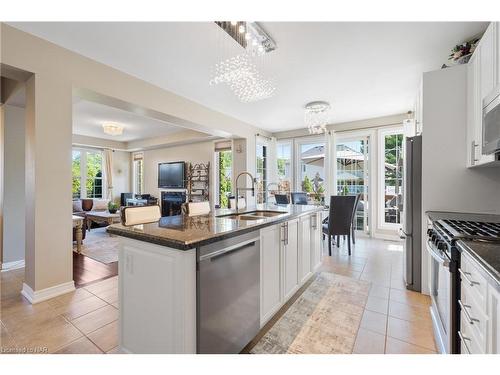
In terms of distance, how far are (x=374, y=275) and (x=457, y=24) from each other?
9.38 ft

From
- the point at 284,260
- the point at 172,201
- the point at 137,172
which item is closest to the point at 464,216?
the point at 284,260

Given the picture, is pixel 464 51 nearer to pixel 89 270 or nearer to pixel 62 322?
pixel 62 322

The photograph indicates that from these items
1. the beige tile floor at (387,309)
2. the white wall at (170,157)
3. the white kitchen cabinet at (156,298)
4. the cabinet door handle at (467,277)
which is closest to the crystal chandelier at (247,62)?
the white kitchen cabinet at (156,298)

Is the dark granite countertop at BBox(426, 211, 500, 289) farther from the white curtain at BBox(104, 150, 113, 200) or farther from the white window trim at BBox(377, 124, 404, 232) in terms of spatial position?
the white curtain at BBox(104, 150, 113, 200)

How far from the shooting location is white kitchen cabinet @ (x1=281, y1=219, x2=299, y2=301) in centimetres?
212

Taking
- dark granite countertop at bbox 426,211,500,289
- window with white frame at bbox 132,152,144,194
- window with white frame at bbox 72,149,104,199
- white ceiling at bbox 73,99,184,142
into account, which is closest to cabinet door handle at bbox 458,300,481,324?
dark granite countertop at bbox 426,211,500,289

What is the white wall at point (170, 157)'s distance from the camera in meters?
7.02

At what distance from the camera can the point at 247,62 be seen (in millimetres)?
2658

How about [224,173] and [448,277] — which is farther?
[224,173]

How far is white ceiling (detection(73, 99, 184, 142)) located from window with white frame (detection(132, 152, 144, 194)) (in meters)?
1.32

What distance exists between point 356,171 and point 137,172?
7695 millimetres
